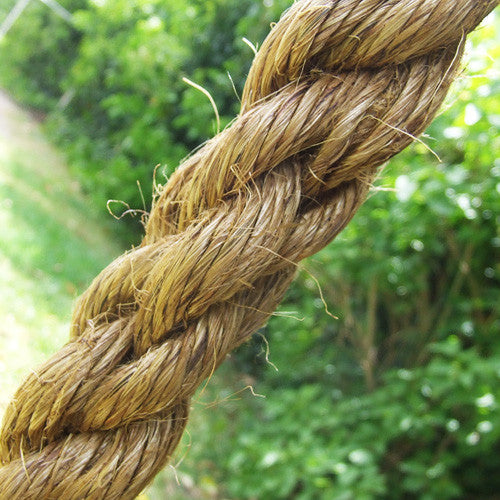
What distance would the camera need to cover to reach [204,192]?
0.71 m

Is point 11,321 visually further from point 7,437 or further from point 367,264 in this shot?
point 7,437

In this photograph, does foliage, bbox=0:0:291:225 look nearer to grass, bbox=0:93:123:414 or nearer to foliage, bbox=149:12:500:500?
grass, bbox=0:93:123:414

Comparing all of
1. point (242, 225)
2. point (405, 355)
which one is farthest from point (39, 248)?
point (242, 225)

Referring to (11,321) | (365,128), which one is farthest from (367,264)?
(365,128)

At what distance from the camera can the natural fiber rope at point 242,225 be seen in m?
0.66

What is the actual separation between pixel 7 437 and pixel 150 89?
6.29 metres

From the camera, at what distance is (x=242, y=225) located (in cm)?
67

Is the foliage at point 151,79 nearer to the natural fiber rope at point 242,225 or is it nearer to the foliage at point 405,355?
the foliage at point 405,355

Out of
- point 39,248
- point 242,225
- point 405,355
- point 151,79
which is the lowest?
point 405,355

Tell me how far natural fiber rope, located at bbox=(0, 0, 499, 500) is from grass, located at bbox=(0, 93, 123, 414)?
0.68 metres

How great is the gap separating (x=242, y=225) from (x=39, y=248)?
5283mm

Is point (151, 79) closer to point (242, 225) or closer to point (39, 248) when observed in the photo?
point (39, 248)

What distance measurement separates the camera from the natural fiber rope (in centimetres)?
66

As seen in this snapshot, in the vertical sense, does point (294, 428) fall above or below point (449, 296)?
above
